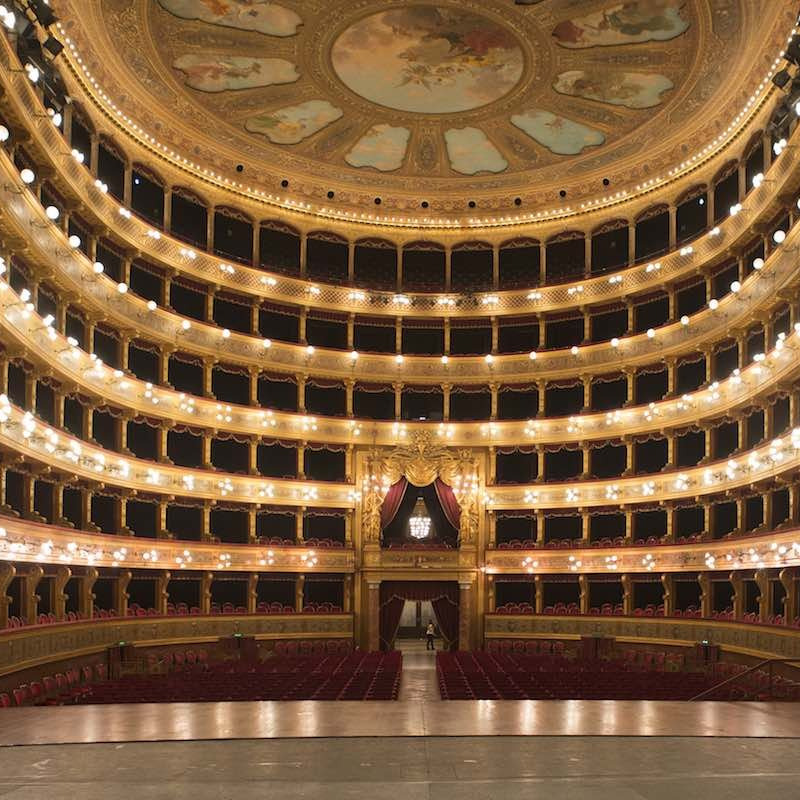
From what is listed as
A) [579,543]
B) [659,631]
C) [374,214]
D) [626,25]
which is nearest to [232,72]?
[374,214]

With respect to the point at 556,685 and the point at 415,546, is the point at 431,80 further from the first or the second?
the point at 556,685

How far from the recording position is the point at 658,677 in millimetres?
22219

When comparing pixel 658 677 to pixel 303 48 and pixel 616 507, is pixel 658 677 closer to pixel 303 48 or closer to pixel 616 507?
pixel 616 507

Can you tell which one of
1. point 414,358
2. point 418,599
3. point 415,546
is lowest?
point 418,599

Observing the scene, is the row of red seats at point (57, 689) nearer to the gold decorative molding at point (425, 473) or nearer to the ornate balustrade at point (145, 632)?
the ornate balustrade at point (145, 632)

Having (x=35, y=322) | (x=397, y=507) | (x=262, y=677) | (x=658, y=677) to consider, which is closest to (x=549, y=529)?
(x=397, y=507)

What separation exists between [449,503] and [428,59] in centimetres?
1716

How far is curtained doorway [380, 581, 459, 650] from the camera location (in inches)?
1474

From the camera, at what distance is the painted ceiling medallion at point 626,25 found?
86.4 ft

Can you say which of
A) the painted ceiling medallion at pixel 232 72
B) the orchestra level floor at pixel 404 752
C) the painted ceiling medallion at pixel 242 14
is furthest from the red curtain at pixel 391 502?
the orchestra level floor at pixel 404 752

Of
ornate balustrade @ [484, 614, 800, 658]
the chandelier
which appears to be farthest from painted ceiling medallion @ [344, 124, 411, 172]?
ornate balustrade @ [484, 614, 800, 658]

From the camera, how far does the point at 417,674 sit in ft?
95.0

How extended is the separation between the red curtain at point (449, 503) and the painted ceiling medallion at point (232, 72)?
16.6 m

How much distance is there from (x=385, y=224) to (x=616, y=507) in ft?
48.8
